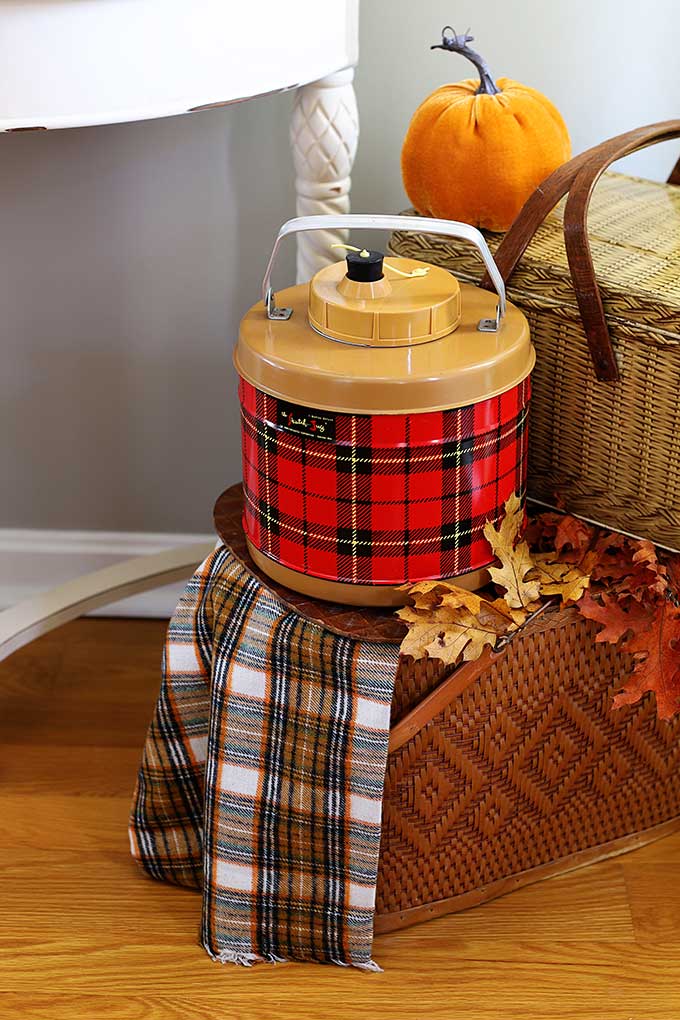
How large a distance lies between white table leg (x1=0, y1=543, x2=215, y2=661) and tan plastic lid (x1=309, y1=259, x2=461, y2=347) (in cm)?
52

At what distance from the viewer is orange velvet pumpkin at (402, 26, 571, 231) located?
44.3 inches

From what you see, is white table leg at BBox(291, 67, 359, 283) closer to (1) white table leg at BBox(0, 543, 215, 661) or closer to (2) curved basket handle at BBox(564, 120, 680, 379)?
(2) curved basket handle at BBox(564, 120, 680, 379)

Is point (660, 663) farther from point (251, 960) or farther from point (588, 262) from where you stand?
point (251, 960)

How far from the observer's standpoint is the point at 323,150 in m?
1.19

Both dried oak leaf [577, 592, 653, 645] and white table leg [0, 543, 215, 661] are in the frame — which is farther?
white table leg [0, 543, 215, 661]

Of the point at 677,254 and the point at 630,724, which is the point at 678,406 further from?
the point at 630,724

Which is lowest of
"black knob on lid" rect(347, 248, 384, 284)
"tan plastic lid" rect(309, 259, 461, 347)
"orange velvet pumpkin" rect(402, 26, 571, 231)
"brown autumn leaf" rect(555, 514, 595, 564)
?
"brown autumn leaf" rect(555, 514, 595, 564)

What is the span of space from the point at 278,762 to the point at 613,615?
36cm

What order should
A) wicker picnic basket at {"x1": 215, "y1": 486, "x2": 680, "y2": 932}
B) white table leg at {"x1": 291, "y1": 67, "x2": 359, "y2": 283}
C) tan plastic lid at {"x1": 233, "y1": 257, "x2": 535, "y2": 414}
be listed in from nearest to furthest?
tan plastic lid at {"x1": 233, "y1": 257, "x2": 535, "y2": 414} < wicker picnic basket at {"x1": 215, "y1": 486, "x2": 680, "y2": 932} < white table leg at {"x1": 291, "y1": 67, "x2": 359, "y2": 283}

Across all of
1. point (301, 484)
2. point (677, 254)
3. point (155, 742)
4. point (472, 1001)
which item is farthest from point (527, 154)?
point (472, 1001)

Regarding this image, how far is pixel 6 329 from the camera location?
4.93ft

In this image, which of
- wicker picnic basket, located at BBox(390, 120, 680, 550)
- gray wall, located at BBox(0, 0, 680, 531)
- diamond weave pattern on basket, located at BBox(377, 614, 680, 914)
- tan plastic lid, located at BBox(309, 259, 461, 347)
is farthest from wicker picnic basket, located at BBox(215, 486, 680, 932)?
gray wall, located at BBox(0, 0, 680, 531)

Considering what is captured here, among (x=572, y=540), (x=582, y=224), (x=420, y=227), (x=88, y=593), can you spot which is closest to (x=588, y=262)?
(x=582, y=224)

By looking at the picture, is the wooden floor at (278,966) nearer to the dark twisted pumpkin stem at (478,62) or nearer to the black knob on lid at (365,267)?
the black knob on lid at (365,267)
